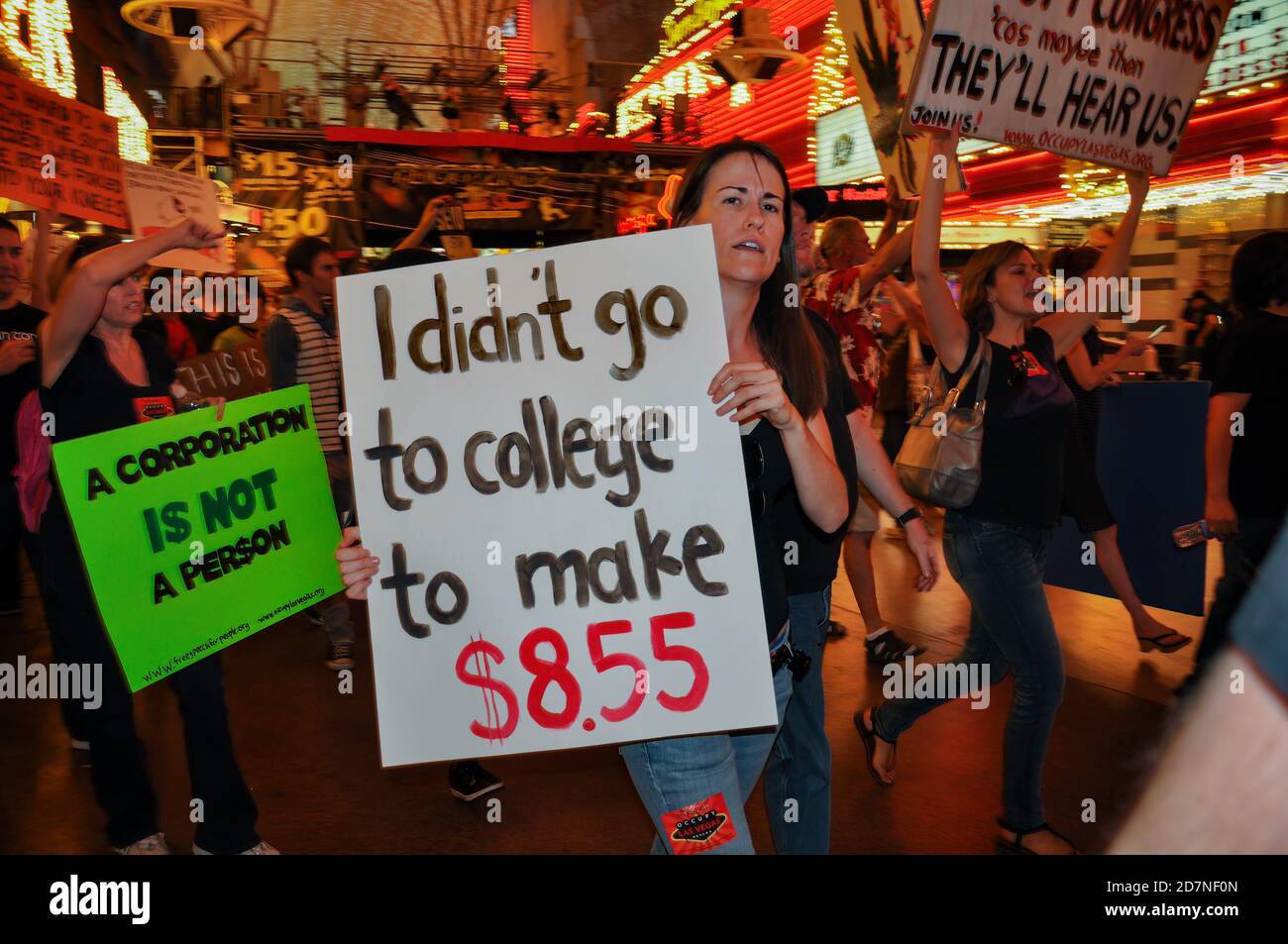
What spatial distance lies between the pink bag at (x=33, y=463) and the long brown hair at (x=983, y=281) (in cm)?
324

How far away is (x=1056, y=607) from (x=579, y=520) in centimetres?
572

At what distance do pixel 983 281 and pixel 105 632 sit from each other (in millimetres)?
3239

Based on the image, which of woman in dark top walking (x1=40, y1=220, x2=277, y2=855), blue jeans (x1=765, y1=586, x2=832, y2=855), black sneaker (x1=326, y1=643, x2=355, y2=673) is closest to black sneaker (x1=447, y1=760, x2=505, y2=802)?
woman in dark top walking (x1=40, y1=220, x2=277, y2=855)

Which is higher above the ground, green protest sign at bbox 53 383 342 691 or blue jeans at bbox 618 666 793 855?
green protest sign at bbox 53 383 342 691

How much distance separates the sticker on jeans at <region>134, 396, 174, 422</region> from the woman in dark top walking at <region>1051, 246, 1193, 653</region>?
4431mm

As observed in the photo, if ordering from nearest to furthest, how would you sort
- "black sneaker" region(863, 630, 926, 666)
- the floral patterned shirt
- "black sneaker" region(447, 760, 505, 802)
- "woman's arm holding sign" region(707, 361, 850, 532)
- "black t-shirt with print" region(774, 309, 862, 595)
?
"woman's arm holding sign" region(707, 361, 850, 532)
"black t-shirt with print" region(774, 309, 862, 595)
"black sneaker" region(447, 760, 505, 802)
"black sneaker" region(863, 630, 926, 666)
the floral patterned shirt

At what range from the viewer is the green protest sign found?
2.87m

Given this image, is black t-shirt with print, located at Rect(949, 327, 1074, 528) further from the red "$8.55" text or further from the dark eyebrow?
the red "$8.55" text

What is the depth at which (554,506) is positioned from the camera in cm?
214

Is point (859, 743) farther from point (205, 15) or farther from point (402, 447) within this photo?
Answer: point (205, 15)

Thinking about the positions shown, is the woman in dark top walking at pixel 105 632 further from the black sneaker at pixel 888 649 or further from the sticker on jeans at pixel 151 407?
the black sneaker at pixel 888 649

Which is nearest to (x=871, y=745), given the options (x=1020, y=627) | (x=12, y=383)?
(x=1020, y=627)

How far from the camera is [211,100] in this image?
1366 centimetres
